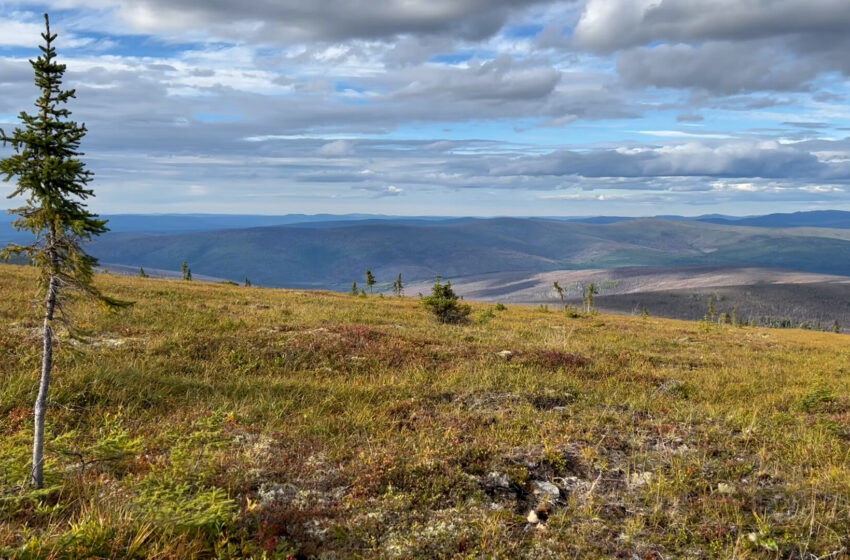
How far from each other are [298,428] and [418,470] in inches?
106

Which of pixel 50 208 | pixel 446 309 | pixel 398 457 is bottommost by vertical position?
pixel 446 309

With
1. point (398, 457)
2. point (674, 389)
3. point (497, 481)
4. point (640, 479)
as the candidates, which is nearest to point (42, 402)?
point (398, 457)

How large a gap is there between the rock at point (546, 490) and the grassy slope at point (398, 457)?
0.09 meters

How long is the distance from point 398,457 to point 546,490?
7.39 feet

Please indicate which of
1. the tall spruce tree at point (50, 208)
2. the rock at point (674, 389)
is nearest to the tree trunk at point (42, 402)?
the tall spruce tree at point (50, 208)

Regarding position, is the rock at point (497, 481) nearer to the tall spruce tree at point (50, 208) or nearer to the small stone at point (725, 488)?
the small stone at point (725, 488)

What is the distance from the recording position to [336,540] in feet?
19.1

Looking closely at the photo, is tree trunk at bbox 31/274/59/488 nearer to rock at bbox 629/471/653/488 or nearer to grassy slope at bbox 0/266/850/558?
grassy slope at bbox 0/266/850/558

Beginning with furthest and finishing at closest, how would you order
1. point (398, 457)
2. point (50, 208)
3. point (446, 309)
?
point (446, 309), point (398, 457), point (50, 208)

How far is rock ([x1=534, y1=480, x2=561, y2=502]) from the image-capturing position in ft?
23.0

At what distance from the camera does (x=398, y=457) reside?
779 centimetres

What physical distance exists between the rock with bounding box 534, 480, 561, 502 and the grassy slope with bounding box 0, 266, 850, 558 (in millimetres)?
85

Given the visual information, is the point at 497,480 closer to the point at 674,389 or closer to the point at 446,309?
the point at 674,389

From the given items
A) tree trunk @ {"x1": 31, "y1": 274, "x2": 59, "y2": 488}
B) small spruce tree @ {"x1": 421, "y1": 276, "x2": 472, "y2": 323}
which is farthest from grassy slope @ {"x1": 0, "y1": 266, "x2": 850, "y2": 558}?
small spruce tree @ {"x1": 421, "y1": 276, "x2": 472, "y2": 323}
